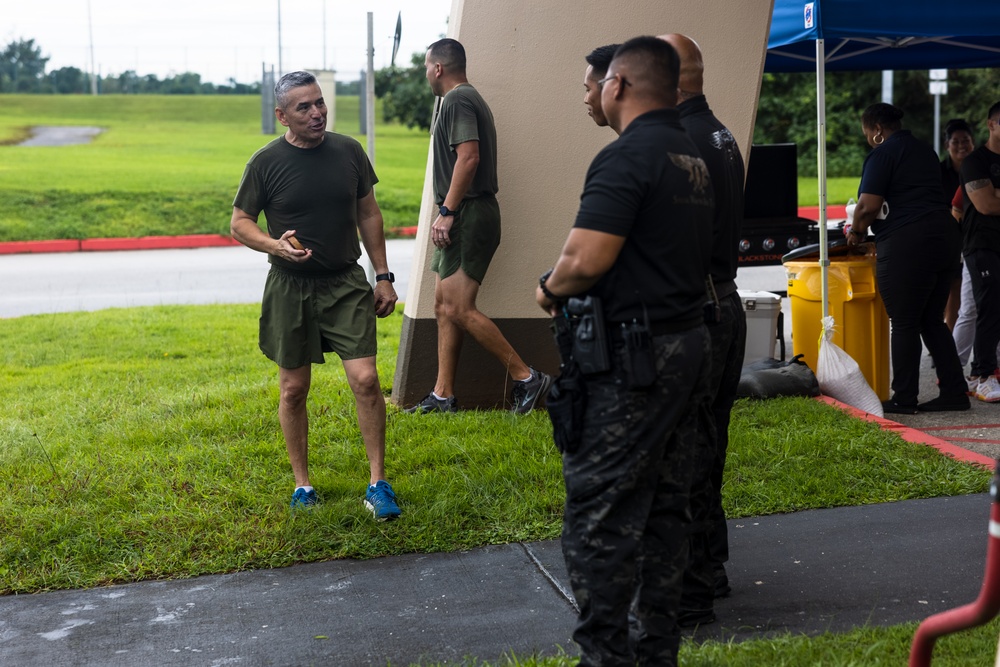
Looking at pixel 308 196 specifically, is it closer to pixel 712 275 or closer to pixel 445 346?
pixel 445 346

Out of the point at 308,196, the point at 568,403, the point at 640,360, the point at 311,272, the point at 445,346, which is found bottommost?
the point at 445,346

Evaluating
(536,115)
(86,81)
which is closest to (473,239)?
(536,115)

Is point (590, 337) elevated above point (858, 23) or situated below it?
below

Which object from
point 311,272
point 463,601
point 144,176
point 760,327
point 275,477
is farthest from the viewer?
point 144,176

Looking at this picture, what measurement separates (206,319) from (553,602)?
7.83m

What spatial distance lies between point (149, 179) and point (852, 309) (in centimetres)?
2133

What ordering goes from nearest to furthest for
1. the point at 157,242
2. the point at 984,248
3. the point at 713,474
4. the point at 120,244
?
the point at 713,474, the point at 984,248, the point at 120,244, the point at 157,242

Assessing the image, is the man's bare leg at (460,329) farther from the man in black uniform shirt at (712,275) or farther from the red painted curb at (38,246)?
the red painted curb at (38,246)

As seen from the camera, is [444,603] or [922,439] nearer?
[444,603]

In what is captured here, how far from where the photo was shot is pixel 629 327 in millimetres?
3178

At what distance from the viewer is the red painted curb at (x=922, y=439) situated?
5816 mm

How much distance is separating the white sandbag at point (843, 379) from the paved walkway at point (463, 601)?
1732 mm

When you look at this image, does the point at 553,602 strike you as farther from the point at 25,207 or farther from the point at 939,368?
the point at 25,207

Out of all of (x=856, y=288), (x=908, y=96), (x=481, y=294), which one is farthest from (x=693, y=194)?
(x=908, y=96)
